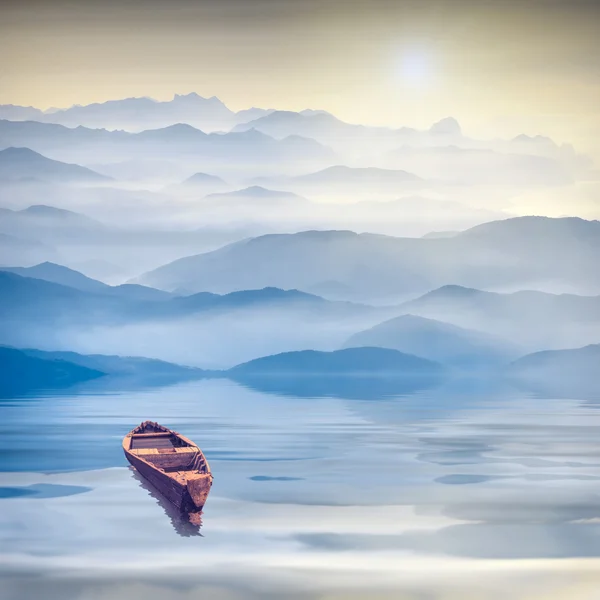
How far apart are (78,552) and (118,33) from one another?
9.37 m

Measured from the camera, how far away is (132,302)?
50.9ft

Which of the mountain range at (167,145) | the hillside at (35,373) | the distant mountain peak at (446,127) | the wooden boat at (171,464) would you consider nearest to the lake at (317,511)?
the wooden boat at (171,464)

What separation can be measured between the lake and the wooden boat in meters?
0.16

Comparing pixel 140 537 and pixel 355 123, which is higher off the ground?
pixel 355 123

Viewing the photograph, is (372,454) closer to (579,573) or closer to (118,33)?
(579,573)

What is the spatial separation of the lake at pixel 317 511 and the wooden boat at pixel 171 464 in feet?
0.53

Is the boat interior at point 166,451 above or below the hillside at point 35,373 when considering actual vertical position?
below

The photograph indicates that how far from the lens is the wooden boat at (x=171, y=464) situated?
620 cm

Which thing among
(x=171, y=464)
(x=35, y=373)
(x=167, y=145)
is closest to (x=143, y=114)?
(x=167, y=145)

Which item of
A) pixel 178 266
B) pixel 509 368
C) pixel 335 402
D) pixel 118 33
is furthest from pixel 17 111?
pixel 509 368

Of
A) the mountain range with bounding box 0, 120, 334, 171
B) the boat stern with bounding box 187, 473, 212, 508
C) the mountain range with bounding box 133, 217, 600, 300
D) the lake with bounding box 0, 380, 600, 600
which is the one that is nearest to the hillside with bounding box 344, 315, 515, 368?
the mountain range with bounding box 133, 217, 600, 300

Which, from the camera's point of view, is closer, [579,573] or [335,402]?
[579,573]

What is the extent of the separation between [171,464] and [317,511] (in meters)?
Result: 1.70

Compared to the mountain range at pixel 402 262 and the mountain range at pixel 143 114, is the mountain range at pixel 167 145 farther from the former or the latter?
the mountain range at pixel 402 262
